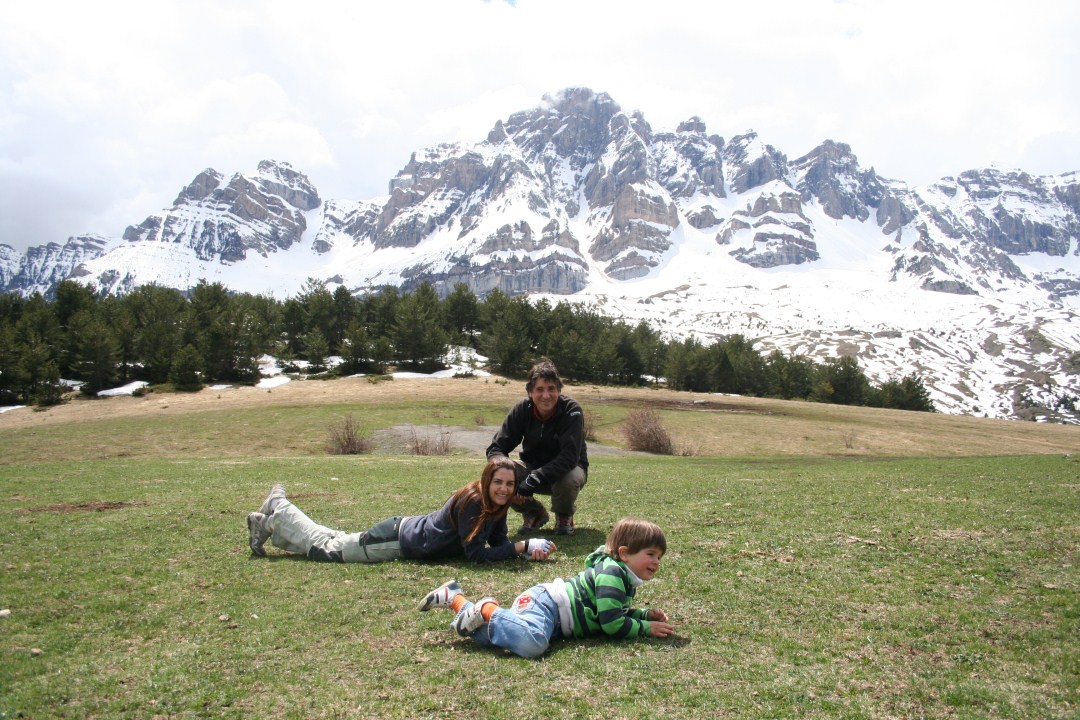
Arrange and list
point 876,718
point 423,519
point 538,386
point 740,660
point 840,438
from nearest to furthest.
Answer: point 876,718 → point 740,660 → point 423,519 → point 538,386 → point 840,438

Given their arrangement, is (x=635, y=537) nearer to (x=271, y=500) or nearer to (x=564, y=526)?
(x=564, y=526)

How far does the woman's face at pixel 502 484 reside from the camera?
23.6 ft

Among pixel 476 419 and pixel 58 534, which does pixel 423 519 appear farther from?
pixel 476 419

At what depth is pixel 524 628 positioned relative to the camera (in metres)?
5.23

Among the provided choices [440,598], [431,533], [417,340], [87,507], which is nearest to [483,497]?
[431,533]

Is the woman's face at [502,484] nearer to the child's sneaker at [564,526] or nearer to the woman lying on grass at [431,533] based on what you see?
the woman lying on grass at [431,533]

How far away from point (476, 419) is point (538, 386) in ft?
107

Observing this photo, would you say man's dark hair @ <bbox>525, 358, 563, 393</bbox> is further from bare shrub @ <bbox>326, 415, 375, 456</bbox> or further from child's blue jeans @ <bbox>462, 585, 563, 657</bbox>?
bare shrub @ <bbox>326, 415, 375, 456</bbox>

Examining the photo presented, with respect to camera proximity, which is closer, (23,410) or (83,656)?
(83,656)

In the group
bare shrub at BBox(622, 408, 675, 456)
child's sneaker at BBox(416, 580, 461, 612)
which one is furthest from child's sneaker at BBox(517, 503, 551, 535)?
bare shrub at BBox(622, 408, 675, 456)

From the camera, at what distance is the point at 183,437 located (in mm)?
33344

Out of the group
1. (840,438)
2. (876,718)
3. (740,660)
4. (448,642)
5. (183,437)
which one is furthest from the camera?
(840,438)

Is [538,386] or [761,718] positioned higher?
[538,386]

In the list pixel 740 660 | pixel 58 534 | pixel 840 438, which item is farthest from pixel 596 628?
pixel 840 438
